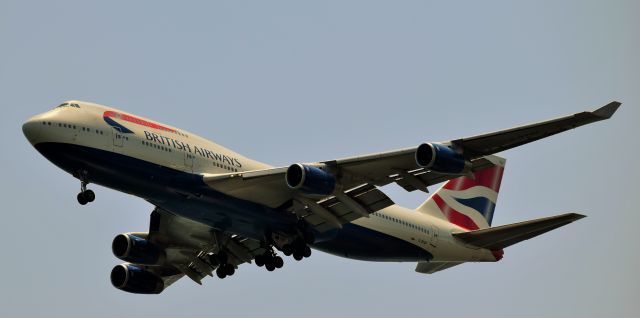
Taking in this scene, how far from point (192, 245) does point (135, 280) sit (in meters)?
3.94

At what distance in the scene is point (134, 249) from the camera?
45.0m

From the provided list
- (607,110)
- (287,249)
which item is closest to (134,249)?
(287,249)

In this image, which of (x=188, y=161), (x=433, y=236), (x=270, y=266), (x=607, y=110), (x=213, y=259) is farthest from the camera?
(x=433, y=236)

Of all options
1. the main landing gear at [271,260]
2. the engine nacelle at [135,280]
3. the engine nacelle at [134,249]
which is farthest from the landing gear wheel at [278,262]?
the engine nacelle at [135,280]

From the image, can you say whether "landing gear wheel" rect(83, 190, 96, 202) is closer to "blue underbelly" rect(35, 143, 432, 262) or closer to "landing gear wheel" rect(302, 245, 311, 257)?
"blue underbelly" rect(35, 143, 432, 262)

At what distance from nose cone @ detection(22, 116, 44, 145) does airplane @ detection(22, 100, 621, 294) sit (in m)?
0.03

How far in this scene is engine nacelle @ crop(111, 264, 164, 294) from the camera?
4781 centimetres

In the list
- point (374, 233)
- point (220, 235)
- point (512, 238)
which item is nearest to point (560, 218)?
point (512, 238)

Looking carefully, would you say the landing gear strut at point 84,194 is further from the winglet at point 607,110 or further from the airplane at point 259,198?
the winglet at point 607,110

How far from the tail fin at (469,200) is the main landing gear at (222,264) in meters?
9.00

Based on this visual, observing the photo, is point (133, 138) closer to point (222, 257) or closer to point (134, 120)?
point (134, 120)

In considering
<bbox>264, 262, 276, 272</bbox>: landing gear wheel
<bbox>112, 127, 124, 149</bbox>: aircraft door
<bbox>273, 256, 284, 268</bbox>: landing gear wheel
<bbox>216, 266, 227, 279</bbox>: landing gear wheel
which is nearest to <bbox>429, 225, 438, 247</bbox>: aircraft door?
<bbox>273, 256, 284, 268</bbox>: landing gear wheel

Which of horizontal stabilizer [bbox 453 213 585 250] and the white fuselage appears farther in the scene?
horizontal stabilizer [bbox 453 213 585 250]

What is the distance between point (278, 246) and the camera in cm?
4231
